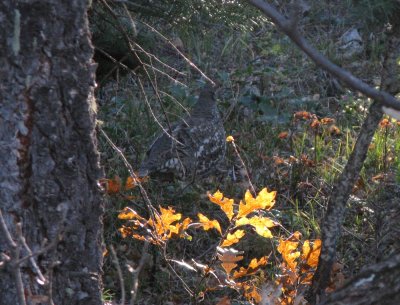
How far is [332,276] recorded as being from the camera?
3.55m

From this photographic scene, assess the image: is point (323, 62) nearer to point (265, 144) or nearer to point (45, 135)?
point (45, 135)

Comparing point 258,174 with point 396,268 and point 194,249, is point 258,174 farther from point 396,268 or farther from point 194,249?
point 396,268

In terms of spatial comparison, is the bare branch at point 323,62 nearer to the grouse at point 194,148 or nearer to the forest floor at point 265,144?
the forest floor at point 265,144

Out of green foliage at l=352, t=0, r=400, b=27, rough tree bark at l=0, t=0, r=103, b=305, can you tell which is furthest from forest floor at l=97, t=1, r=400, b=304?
rough tree bark at l=0, t=0, r=103, b=305

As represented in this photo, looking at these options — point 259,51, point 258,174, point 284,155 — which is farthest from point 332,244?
point 259,51

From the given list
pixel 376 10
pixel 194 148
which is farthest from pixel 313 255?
pixel 194 148

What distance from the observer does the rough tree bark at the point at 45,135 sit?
7.31 ft

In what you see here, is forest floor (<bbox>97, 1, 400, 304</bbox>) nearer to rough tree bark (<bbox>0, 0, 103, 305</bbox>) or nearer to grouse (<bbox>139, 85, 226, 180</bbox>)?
grouse (<bbox>139, 85, 226, 180</bbox>)

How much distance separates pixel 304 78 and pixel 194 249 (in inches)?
132

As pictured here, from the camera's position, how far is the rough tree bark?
2.23m

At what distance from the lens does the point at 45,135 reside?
229 cm

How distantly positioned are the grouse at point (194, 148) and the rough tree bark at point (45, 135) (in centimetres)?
303

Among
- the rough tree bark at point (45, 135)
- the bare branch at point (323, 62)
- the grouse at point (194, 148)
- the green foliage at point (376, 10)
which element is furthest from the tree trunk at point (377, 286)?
the grouse at point (194, 148)

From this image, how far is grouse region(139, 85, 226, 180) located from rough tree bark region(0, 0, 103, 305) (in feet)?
9.93
